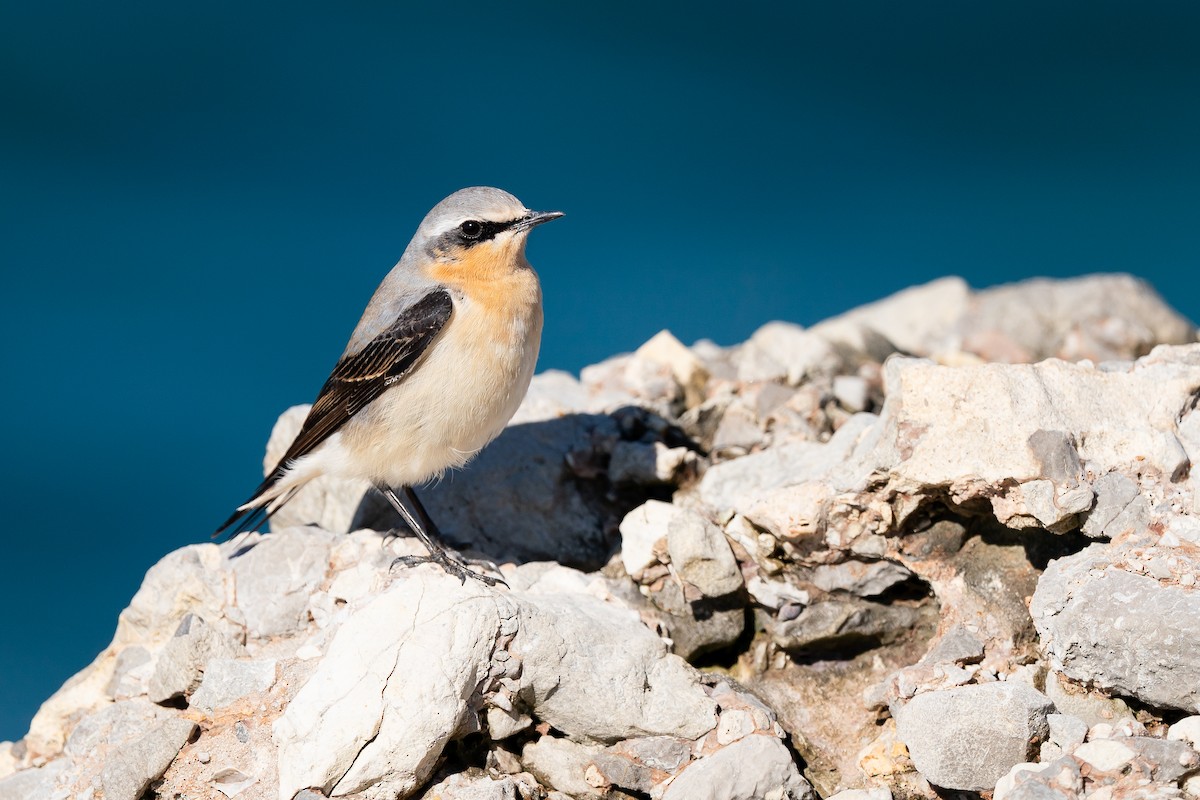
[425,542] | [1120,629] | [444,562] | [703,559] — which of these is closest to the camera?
[1120,629]

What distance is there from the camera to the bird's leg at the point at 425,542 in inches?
251

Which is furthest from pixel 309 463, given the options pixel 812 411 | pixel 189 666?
pixel 812 411

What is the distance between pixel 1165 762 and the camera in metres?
4.49

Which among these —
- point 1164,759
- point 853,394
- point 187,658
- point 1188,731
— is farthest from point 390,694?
point 853,394

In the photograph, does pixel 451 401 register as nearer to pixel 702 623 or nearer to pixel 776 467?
pixel 702 623

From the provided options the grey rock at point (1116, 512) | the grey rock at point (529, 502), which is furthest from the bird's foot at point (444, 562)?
the grey rock at point (1116, 512)

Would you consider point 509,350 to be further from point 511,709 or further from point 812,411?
point 812,411

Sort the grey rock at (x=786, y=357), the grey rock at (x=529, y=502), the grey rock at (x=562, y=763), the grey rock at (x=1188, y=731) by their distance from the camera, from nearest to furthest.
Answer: the grey rock at (x=1188, y=731) → the grey rock at (x=562, y=763) → the grey rock at (x=529, y=502) → the grey rock at (x=786, y=357)

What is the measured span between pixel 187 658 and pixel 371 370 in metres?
1.99

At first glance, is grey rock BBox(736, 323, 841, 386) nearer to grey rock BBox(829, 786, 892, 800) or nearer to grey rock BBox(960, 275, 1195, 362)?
grey rock BBox(960, 275, 1195, 362)

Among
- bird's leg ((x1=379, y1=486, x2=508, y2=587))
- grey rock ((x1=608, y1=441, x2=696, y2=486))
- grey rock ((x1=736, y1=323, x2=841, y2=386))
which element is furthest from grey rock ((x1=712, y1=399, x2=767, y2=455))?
Answer: bird's leg ((x1=379, y1=486, x2=508, y2=587))

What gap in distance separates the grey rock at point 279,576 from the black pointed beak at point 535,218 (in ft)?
7.93

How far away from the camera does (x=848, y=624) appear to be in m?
5.95

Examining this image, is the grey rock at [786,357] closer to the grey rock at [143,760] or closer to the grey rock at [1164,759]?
the grey rock at [1164,759]
